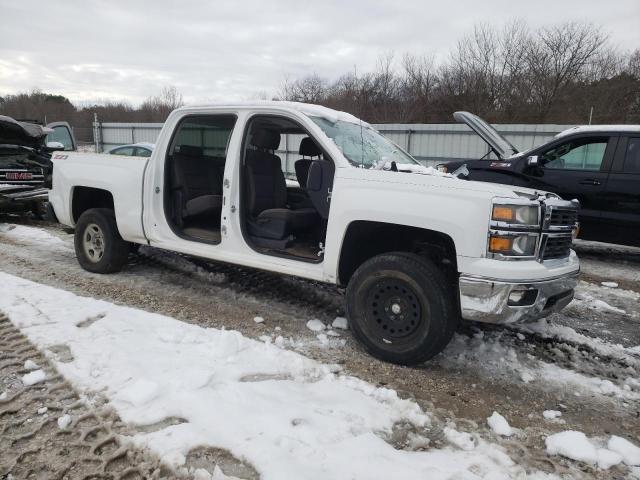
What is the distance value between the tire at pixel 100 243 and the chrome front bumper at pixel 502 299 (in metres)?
3.86

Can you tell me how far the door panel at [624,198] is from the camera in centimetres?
646

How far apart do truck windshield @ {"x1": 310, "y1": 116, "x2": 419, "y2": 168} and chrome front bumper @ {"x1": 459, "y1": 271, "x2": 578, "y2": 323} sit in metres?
1.30

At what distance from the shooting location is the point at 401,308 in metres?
3.42

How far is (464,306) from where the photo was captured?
319cm

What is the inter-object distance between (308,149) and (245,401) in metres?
2.78

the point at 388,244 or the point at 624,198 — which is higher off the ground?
the point at 624,198

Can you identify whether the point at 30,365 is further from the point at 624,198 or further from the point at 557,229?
the point at 624,198

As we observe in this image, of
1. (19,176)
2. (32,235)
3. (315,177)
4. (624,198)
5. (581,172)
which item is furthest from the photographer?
(19,176)

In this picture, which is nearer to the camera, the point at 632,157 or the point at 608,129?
the point at 632,157

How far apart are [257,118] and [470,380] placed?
2.85m

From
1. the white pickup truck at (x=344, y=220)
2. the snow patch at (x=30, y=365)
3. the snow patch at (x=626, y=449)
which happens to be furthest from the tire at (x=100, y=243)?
the snow patch at (x=626, y=449)

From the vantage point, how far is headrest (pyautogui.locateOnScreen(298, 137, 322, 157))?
4688 mm

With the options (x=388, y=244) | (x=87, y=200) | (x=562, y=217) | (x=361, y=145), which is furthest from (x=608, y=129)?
(x=87, y=200)

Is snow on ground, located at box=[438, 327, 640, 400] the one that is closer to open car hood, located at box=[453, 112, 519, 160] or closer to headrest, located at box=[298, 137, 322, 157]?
headrest, located at box=[298, 137, 322, 157]
